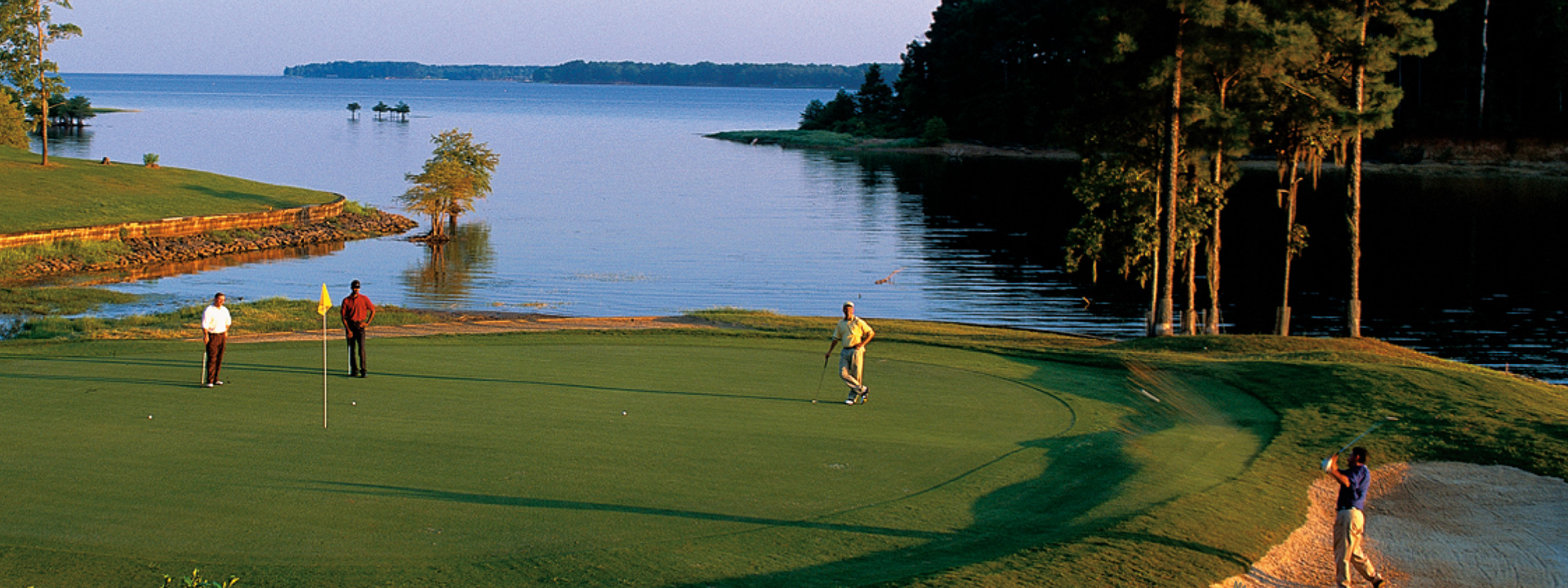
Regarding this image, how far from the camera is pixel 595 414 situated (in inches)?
700

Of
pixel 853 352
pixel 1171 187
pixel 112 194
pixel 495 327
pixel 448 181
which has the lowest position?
pixel 495 327

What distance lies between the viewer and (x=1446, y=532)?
559 inches

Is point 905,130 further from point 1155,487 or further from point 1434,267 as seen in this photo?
point 1155,487

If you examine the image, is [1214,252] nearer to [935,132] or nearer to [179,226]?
[179,226]

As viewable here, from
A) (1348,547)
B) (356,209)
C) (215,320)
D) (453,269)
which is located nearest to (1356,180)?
(1348,547)

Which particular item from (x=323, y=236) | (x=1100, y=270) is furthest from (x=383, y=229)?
(x=1100, y=270)

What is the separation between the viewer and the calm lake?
4909 centimetres

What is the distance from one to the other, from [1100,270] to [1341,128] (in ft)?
101

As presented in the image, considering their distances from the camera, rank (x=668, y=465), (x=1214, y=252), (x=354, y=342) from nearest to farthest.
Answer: (x=668, y=465)
(x=354, y=342)
(x=1214, y=252)

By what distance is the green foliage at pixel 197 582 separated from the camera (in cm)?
967

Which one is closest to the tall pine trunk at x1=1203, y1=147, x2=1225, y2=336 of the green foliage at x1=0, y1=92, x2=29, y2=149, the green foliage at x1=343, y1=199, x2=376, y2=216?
the green foliage at x1=343, y1=199, x2=376, y2=216

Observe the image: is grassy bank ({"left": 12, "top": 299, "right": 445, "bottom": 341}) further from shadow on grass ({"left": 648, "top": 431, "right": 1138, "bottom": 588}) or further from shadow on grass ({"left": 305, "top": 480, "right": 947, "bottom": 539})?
shadow on grass ({"left": 648, "top": 431, "right": 1138, "bottom": 588})

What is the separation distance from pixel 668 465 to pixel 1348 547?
24.8 ft

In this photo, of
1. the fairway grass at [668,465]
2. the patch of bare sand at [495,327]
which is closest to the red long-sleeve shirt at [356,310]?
the fairway grass at [668,465]
